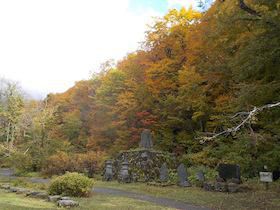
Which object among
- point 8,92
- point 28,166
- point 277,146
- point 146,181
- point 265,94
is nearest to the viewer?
point 265,94

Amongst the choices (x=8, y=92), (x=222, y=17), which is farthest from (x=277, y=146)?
(x=8, y=92)

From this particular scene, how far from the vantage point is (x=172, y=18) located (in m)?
32.4

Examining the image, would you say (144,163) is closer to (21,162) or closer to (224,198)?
(224,198)

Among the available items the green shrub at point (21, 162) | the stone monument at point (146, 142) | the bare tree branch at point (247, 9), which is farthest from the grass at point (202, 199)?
the green shrub at point (21, 162)

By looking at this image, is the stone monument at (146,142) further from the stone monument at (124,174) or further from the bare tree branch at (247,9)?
the bare tree branch at (247,9)

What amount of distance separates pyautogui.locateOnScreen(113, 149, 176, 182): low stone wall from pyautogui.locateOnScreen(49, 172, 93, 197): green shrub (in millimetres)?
9222

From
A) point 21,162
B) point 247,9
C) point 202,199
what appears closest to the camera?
point 247,9

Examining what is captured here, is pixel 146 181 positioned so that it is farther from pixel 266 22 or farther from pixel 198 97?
pixel 266 22

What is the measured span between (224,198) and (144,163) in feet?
32.8

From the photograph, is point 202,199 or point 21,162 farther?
point 21,162

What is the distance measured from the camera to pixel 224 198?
1430 centimetres

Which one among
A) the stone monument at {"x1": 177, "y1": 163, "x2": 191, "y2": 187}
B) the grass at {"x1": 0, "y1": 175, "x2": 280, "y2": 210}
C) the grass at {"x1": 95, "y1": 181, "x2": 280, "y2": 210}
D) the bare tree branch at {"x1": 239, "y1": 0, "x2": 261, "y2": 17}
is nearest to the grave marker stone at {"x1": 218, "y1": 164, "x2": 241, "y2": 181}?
the grass at {"x1": 0, "y1": 175, "x2": 280, "y2": 210}

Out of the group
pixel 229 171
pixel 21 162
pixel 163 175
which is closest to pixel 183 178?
pixel 163 175

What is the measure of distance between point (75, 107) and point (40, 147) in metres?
22.3
